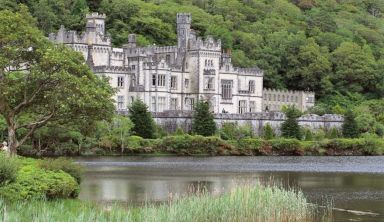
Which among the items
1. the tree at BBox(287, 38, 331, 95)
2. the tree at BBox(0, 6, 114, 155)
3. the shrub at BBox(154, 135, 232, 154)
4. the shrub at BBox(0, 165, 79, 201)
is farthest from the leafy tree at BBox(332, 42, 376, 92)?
the shrub at BBox(0, 165, 79, 201)

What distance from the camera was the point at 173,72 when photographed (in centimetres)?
11462

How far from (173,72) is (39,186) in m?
79.4

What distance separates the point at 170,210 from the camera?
3095 centimetres

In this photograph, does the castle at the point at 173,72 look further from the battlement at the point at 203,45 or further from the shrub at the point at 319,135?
the shrub at the point at 319,135

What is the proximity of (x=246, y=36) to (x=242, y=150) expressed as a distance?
224 feet

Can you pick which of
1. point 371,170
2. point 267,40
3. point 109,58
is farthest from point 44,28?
point 371,170

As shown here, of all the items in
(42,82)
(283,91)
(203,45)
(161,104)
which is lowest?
(42,82)

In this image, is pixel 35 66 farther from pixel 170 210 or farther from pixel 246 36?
pixel 246 36

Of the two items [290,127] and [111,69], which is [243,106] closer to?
[290,127]

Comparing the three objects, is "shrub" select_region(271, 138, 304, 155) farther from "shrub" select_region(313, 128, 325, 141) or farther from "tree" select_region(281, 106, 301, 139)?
"shrub" select_region(313, 128, 325, 141)

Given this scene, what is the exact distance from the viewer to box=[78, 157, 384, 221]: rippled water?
140 feet

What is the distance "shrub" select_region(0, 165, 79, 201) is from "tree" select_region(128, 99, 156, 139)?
56300mm

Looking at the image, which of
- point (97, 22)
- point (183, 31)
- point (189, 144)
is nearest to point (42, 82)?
point (189, 144)

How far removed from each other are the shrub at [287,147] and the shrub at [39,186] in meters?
60.2
